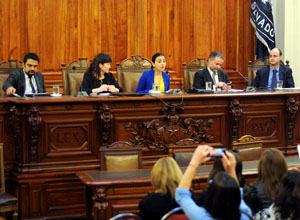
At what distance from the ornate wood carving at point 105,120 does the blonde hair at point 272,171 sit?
101 inches

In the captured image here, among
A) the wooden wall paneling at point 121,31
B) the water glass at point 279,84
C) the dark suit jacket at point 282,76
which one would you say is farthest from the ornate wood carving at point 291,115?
the wooden wall paneling at point 121,31

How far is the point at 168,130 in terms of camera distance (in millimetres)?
6141

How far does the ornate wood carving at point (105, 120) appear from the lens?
5.82 meters

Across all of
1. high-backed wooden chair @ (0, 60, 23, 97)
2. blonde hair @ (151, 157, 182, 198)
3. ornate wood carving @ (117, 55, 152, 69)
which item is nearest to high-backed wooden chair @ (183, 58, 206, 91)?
ornate wood carving @ (117, 55, 152, 69)

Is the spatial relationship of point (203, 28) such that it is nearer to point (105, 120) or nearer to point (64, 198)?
point (105, 120)

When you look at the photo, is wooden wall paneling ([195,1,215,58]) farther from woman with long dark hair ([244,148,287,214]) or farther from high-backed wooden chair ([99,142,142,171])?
woman with long dark hair ([244,148,287,214])

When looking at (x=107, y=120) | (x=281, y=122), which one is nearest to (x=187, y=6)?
(x=281, y=122)

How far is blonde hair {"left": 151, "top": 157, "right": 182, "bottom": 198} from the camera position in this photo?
338cm

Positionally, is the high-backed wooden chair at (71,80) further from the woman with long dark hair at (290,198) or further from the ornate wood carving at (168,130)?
the woman with long dark hair at (290,198)

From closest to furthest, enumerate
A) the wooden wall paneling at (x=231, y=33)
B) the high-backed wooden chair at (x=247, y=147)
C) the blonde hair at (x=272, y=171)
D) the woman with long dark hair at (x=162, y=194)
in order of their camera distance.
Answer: the woman with long dark hair at (x=162, y=194)
the blonde hair at (x=272, y=171)
the high-backed wooden chair at (x=247, y=147)
the wooden wall paneling at (x=231, y=33)

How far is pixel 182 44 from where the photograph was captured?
9234 mm

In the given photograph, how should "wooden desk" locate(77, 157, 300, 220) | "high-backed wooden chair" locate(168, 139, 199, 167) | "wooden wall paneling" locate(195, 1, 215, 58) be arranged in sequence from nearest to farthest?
"wooden desk" locate(77, 157, 300, 220), "high-backed wooden chair" locate(168, 139, 199, 167), "wooden wall paneling" locate(195, 1, 215, 58)

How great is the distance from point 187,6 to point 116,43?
4.46ft

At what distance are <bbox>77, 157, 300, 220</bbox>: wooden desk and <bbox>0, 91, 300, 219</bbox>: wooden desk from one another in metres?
1.21
